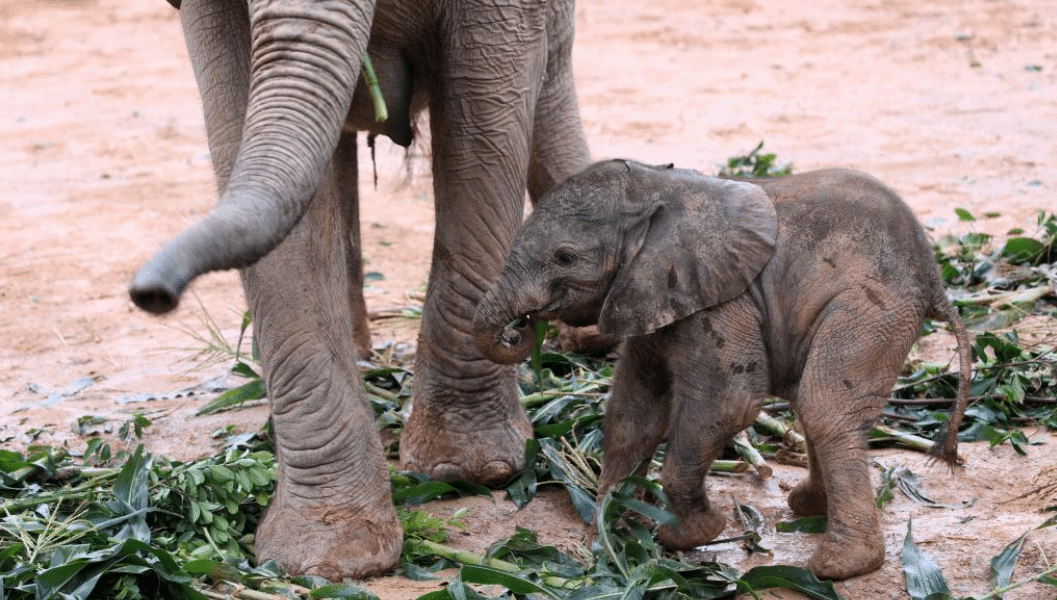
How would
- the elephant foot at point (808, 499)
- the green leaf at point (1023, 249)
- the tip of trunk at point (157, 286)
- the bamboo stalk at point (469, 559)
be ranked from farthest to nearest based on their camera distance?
1. the green leaf at point (1023, 249)
2. the elephant foot at point (808, 499)
3. the bamboo stalk at point (469, 559)
4. the tip of trunk at point (157, 286)

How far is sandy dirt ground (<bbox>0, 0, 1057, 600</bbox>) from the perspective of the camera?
4324 mm

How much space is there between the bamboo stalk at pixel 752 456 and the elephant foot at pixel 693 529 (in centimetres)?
59

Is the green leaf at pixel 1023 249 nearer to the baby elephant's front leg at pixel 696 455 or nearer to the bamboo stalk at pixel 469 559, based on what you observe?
the baby elephant's front leg at pixel 696 455

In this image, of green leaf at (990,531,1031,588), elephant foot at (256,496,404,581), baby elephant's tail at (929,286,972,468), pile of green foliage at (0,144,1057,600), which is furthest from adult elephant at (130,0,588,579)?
green leaf at (990,531,1031,588)

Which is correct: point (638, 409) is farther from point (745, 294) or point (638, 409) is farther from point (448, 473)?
point (448, 473)

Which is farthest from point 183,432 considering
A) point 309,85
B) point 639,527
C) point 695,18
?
point 695,18

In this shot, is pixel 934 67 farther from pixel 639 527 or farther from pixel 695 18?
pixel 639 527

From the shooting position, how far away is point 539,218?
145 inches

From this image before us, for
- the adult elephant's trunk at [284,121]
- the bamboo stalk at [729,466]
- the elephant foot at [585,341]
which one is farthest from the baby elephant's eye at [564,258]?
the elephant foot at [585,341]

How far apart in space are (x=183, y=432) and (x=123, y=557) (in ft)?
4.94

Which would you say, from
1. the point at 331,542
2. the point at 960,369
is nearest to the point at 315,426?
the point at 331,542

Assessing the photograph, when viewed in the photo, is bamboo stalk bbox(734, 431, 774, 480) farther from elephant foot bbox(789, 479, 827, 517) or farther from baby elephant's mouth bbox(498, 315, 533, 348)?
baby elephant's mouth bbox(498, 315, 533, 348)

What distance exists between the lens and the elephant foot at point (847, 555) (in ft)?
12.0

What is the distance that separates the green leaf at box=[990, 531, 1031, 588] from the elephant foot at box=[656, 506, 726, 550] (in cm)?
70
